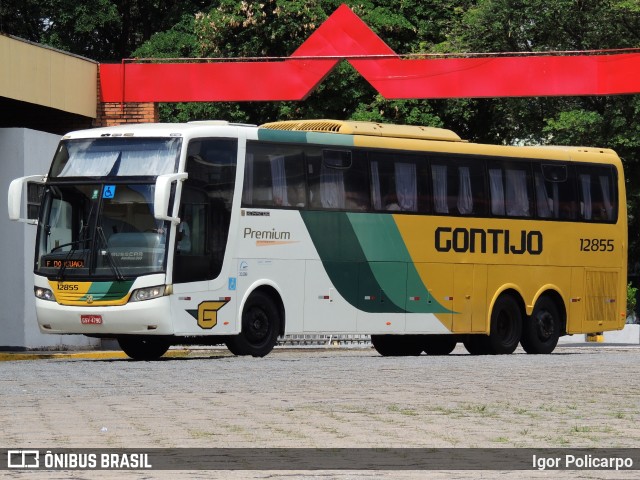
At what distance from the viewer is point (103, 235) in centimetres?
2311

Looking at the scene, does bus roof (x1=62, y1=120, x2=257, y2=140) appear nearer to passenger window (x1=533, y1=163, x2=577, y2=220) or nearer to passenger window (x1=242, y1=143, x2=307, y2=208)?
passenger window (x1=242, y1=143, x2=307, y2=208)

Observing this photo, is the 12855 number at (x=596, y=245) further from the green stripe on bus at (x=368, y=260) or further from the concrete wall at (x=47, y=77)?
the concrete wall at (x=47, y=77)

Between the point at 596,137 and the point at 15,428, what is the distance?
3271 centimetres

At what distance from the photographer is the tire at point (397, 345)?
92.7 ft

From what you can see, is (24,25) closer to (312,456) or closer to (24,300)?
(24,300)

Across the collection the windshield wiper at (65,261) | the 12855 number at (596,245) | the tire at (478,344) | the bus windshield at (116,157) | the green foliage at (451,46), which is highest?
the green foliage at (451,46)

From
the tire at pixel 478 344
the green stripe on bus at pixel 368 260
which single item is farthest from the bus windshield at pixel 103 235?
the tire at pixel 478 344

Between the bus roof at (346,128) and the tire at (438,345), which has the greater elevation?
the bus roof at (346,128)

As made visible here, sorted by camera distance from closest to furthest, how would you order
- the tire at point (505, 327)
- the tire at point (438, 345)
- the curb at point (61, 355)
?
the curb at point (61, 355) < the tire at point (505, 327) < the tire at point (438, 345)

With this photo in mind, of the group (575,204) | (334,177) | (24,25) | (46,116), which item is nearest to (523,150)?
(575,204)

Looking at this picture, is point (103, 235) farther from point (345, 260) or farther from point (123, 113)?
point (123, 113)

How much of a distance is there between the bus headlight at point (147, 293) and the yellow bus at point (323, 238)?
0.01 meters

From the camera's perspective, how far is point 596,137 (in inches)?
1690

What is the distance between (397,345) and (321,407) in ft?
47.9
